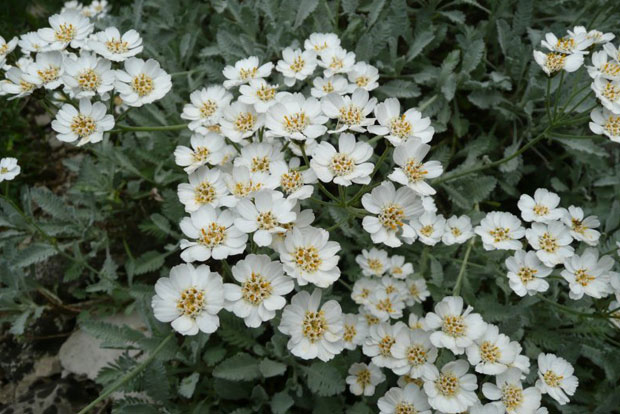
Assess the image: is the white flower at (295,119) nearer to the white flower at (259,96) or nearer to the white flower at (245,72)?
the white flower at (259,96)

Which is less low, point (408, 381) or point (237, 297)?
point (237, 297)

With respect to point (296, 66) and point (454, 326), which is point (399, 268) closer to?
point (454, 326)

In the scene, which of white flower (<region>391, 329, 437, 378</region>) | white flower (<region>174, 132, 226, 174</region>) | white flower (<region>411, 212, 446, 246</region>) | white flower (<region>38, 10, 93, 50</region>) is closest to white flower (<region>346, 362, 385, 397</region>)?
white flower (<region>391, 329, 437, 378</region>)

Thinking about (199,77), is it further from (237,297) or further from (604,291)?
(604,291)

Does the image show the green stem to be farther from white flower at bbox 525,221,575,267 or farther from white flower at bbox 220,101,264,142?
white flower at bbox 525,221,575,267

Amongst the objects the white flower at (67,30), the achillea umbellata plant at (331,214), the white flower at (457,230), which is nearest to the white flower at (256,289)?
the achillea umbellata plant at (331,214)

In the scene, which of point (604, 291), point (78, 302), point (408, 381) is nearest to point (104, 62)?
point (78, 302)
